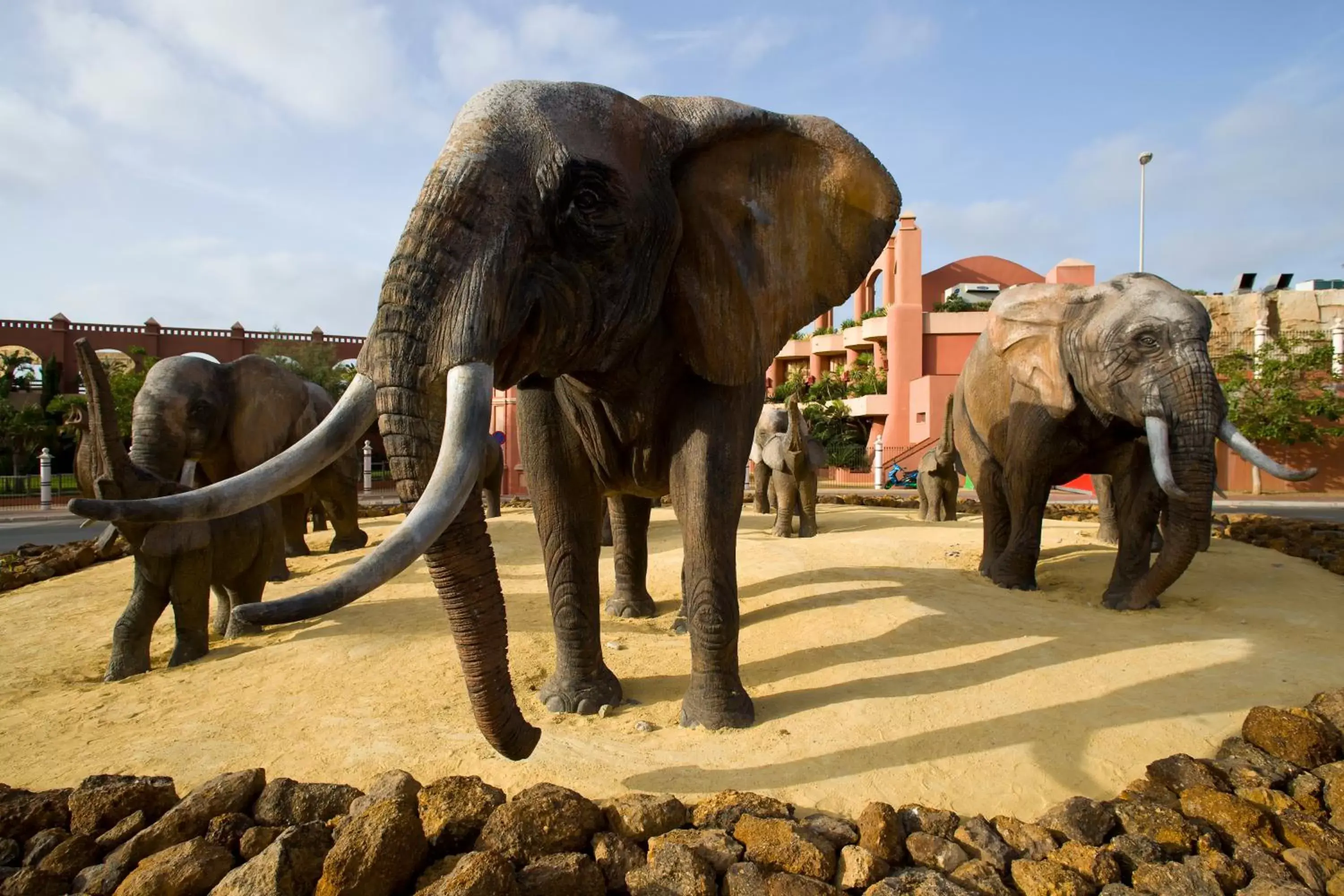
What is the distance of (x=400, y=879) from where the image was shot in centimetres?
223

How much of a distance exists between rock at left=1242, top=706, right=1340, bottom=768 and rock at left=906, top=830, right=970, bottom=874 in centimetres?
165

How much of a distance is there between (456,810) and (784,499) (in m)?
7.16

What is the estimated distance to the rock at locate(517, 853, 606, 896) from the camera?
2217mm

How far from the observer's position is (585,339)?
2.82 m

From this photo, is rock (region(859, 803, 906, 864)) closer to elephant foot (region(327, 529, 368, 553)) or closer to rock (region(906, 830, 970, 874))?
rock (region(906, 830, 970, 874))

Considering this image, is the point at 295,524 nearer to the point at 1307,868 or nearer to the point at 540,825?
the point at 540,825

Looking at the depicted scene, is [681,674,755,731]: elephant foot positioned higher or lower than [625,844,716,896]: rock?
higher

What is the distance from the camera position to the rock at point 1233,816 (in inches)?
105

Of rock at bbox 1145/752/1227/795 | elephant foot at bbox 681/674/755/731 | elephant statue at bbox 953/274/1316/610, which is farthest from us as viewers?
elephant statue at bbox 953/274/1316/610

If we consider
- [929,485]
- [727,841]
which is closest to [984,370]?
[929,485]

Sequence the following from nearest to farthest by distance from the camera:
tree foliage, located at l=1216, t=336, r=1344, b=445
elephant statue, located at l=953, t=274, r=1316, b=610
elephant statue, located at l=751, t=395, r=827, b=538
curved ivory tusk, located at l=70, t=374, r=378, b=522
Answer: curved ivory tusk, located at l=70, t=374, r=378, b=522 < elephant statue, located at l=953, t=274, r=1316, b=610 < elephant statue, located at l=751, t=395, r=827, b=538 < tree foliage, located at l=1216, t=336, r=1344, b=445

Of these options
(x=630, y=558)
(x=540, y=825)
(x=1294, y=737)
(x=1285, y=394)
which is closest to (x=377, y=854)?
(x=540, y=825)

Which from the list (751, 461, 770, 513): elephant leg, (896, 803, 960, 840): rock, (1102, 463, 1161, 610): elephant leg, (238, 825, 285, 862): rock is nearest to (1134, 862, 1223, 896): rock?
(896, 803, 960, 840): rock

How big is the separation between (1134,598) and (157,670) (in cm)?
601
